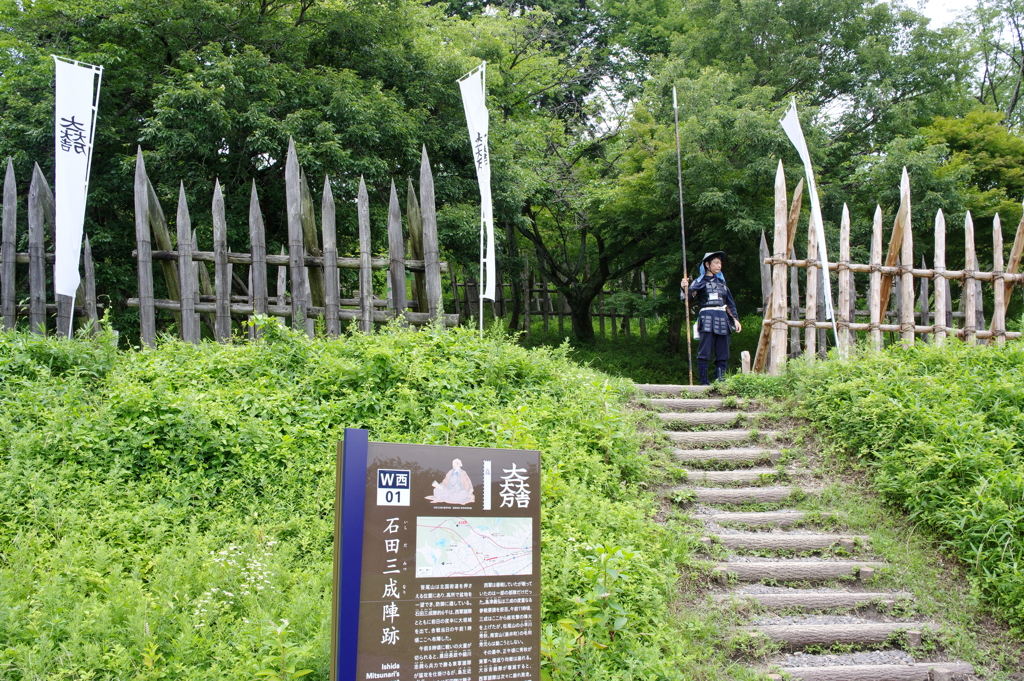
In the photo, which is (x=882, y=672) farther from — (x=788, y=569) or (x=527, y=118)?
(x=527, y=118)

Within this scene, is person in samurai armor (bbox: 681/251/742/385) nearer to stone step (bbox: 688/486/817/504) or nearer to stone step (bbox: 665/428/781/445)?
stone step (bbox: 665/428/781/445)

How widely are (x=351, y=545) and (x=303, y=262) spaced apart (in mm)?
5249

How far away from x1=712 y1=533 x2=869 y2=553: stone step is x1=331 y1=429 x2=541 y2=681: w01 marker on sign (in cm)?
270

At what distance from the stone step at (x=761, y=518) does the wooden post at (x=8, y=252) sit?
22.5 feet

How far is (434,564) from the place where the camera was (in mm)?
2582

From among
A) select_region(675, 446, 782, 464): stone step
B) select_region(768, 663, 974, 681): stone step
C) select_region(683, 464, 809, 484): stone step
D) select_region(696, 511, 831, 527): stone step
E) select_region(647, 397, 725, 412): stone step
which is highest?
select_region(647, 397, 725, 412): stone step

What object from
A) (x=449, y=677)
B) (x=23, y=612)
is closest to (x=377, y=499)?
(x=449, y=677)

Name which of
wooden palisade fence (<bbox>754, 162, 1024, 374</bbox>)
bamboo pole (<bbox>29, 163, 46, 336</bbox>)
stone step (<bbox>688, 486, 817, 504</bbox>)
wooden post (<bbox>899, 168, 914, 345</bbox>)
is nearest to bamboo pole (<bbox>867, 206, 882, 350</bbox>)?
wooden palisade fence (<bbox>754, 162, 1024, 374</bbox>)

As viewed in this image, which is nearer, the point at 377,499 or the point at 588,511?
the point at 377,499

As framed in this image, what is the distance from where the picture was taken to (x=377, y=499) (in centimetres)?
252

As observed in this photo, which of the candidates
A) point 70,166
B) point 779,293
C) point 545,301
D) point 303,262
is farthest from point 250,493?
point 545,301

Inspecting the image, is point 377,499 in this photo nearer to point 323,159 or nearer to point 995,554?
point 995,554

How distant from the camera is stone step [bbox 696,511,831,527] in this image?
532 cm

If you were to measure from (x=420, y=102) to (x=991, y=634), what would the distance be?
409 inches
